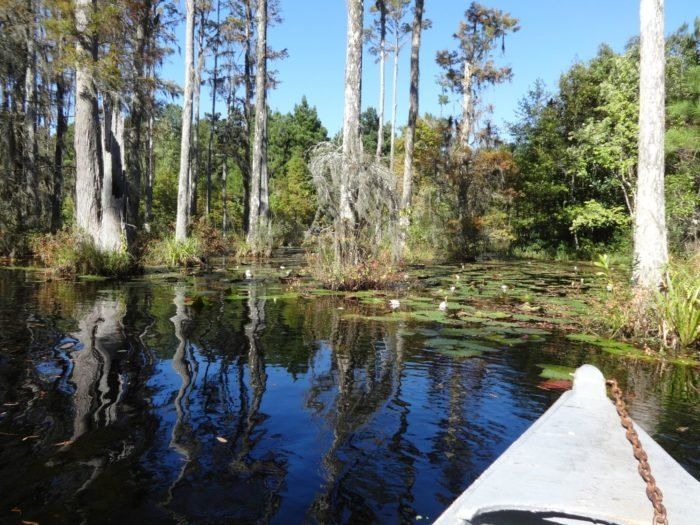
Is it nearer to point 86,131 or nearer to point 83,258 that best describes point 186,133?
point 86,131

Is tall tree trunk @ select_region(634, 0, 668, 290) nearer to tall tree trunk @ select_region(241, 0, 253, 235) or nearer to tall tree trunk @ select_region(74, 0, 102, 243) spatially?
tall tree trunk @ select_region(74, 0, 102, 243)

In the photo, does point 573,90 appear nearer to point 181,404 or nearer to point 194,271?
point 194,271

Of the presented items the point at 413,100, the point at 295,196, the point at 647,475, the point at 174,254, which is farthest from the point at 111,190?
the point at 295,196

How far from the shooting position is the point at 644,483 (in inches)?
56.7

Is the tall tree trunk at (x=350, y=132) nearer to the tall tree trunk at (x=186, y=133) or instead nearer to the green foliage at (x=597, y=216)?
the tall tree trunk at (x=186, y=133)

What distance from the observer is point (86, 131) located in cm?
1127

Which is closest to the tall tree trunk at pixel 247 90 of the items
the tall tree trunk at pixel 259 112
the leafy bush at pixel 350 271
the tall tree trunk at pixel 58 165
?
the tall tree trunk at pixel 259 112

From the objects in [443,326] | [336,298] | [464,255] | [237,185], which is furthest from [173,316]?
[237,185]

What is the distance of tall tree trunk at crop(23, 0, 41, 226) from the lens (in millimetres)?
17930

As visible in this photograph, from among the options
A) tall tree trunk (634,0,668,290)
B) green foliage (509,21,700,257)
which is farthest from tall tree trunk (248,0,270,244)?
tall tree trunk (634,0,668,290)

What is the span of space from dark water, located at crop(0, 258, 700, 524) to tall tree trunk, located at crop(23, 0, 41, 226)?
14875mm

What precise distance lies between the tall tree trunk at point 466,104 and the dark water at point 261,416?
19419 mm

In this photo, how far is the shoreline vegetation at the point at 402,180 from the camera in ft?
21.2

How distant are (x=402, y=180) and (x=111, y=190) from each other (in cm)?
719
